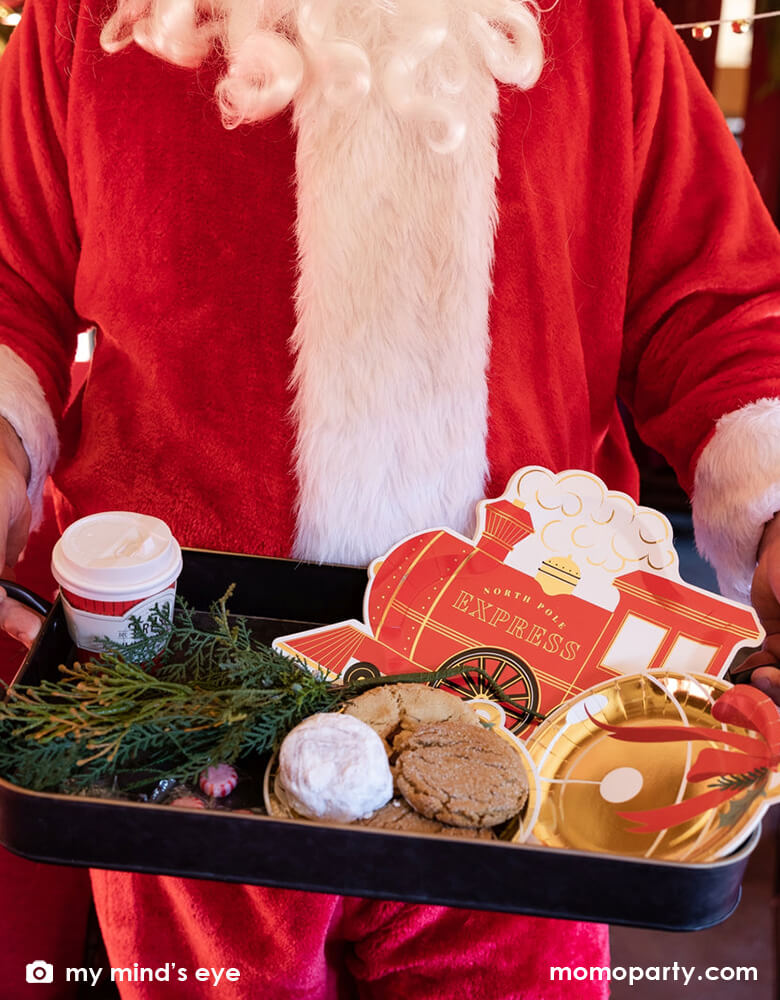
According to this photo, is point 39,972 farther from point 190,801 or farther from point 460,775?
point 460,775

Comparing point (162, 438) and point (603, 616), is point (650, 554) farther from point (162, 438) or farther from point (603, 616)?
point (162, 438)

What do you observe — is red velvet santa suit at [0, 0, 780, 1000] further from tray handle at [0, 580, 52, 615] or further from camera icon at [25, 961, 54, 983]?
camera icon at [25, 961, 54, 983]

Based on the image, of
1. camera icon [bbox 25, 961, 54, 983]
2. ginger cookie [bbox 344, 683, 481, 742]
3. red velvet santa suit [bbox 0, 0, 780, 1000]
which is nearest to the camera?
ginger cookie [bbox 344, 683, 481, 742]

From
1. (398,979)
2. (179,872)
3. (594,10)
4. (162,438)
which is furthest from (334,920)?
(594,10)

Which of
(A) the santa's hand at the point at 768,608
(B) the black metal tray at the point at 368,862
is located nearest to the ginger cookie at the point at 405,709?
(B) the black metal tray at the point at 368,862

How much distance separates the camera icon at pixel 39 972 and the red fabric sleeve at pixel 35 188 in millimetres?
678

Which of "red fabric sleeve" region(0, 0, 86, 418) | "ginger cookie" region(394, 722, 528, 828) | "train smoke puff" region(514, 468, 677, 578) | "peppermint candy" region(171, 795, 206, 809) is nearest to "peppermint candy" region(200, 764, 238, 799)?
"peppermint candy" region(171, 795, 206, 809)

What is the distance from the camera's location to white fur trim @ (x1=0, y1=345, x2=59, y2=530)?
874mm

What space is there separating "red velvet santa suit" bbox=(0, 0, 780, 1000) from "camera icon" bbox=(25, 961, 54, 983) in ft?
0.78

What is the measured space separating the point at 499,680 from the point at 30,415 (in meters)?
0.49

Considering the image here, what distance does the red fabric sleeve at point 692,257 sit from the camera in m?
0.89

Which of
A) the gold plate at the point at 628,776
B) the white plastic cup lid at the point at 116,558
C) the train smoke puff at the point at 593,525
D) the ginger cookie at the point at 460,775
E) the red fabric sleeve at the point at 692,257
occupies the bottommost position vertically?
the gold plate at the point at 628,776

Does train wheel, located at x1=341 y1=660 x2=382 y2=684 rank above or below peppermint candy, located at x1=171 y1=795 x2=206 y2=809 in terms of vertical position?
above

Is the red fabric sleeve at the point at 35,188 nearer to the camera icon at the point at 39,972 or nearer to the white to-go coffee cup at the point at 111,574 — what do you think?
the white to-go coffee cup at the point at 111,574
